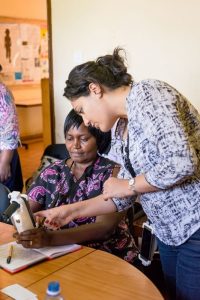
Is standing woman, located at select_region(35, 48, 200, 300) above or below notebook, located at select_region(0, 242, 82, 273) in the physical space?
above

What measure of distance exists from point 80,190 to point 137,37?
4.89ft

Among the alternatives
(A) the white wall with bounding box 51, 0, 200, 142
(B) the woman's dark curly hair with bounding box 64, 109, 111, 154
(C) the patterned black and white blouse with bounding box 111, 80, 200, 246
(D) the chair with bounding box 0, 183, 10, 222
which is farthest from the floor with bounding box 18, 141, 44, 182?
(C) the patterned black and white blouse with bounding box 111, 80, 200, 246

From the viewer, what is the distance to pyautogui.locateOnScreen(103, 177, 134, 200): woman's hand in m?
1.37

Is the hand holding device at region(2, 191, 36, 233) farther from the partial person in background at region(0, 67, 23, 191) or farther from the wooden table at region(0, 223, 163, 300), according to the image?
the partial person in background at region(0, 67, 23, 191)

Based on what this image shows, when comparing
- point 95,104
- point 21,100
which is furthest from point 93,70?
point 21,100

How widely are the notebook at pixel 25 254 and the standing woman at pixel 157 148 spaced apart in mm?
286

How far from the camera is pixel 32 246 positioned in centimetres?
151

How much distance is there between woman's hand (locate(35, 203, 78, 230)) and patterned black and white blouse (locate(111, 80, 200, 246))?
0.35 metres

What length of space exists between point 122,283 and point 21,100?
577 centimetres

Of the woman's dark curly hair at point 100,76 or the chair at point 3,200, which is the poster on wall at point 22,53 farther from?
the woman's dark curly hair at point 100,76

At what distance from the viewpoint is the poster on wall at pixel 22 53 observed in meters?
6.44

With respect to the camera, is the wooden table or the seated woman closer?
the wooden table

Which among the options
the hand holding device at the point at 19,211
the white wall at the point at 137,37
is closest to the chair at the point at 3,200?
the hand holding device at the point at 19,211

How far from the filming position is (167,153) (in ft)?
3.95
